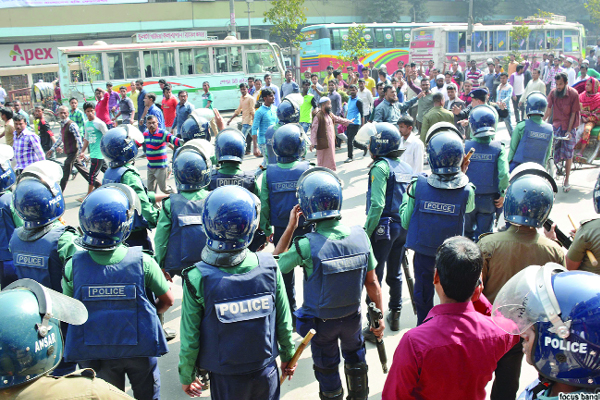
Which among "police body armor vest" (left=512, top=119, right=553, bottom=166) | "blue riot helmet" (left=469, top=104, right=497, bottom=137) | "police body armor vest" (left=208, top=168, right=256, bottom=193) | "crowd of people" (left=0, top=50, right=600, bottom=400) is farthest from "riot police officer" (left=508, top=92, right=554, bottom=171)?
"police body armor vest" (left=208, top=168, right=256, bottom=193)

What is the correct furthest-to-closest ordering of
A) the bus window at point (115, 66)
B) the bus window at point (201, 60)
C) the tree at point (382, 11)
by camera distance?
1. the tree at point (382, 11)
2. the bus window at point (201, 60)
3. the bus window at point (115, 66)

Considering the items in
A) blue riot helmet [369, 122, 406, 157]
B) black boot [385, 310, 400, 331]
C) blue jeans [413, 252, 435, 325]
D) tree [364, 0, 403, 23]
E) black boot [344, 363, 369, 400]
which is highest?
tree [364, 0, 403, 23]

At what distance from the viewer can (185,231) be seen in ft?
13.8

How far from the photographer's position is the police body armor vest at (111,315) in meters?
2.95

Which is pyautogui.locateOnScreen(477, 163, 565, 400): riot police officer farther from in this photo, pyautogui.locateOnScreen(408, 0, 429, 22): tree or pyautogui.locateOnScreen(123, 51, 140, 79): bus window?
pyautogui.locateOnScreen(408, 0, 429, 22): tree

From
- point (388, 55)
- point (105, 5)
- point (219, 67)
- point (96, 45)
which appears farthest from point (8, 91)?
point (388, 55)

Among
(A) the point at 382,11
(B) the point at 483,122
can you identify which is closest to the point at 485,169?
(B) the point at 483,122

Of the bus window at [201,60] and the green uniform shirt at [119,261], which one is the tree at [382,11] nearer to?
the bus window at [201,60]

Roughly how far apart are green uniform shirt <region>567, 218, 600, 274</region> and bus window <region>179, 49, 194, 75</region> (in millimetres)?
19385

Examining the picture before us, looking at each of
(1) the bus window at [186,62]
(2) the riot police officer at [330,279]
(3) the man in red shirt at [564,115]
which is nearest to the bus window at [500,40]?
(1) the bus window at [186,62]

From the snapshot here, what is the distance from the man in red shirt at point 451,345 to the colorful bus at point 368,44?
82.9 ft

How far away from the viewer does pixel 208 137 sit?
6992 mm

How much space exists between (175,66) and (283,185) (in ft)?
56.5

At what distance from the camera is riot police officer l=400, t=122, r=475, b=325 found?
4.18 metres
